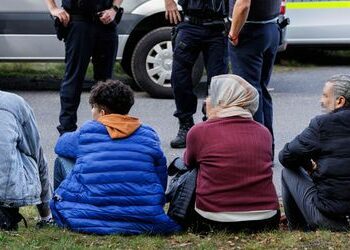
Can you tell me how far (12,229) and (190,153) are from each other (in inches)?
43.0

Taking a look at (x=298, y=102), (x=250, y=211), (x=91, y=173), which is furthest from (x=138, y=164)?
(x=298, y=102)

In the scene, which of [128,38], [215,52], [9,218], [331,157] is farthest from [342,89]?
[128,38]

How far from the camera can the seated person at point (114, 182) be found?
17.3 feet

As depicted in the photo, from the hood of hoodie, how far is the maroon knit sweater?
34 cm

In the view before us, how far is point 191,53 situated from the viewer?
7.70 m

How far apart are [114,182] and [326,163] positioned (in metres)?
1.18

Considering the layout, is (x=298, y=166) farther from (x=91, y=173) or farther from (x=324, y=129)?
(x=91, y=173)

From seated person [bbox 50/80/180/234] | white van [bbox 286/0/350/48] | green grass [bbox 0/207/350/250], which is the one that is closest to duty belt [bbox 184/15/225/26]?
seated person [bbox 50/80/180/234]

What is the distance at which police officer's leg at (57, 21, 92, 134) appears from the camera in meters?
7.26

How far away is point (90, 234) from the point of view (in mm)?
5301

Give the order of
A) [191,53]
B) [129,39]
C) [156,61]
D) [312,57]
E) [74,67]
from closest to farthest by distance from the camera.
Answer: [74,67]
[191,53]
[156,61]
[129,39]
[312,57]

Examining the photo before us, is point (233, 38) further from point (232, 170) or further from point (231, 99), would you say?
point (232, 170)

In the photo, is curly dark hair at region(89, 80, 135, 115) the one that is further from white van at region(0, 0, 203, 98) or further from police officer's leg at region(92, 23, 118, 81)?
white van at region(0, 0, 203, 98)

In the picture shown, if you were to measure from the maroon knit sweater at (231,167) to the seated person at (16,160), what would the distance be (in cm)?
91
